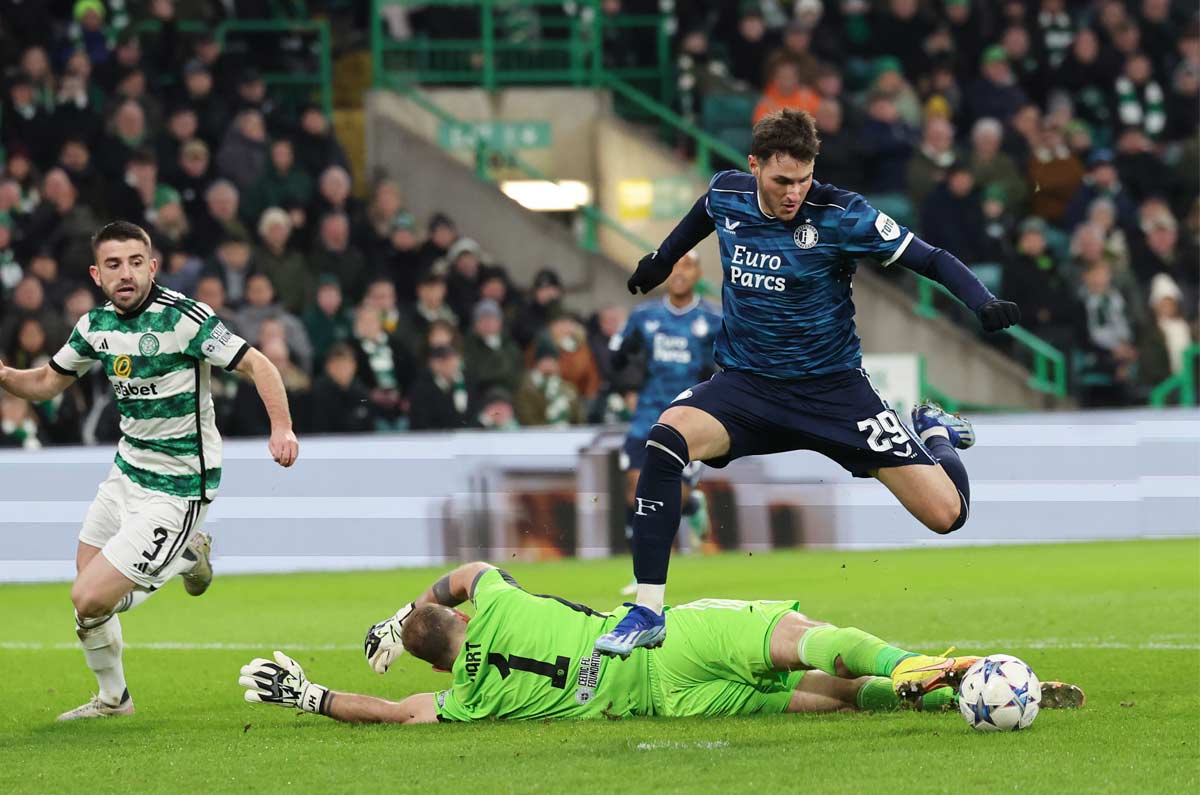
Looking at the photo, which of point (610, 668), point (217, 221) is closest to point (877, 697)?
point (610, 668)

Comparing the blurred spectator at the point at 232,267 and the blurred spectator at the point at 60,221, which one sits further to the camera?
the blurred spectator at the point at 60,221

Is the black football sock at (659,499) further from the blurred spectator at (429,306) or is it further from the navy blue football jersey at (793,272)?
the blurred spectator at (429,306)

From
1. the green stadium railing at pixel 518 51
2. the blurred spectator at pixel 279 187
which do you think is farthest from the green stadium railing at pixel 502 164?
the blurred spectator at pixel 279 187

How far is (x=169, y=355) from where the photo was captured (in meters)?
8.63

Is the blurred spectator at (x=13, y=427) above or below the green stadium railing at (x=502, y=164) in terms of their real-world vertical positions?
below

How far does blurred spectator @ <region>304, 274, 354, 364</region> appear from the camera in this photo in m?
17.8

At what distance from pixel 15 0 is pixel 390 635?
1411 cm

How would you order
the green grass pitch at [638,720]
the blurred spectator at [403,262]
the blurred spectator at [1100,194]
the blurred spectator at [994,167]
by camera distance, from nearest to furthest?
the green grass pitch at [638,720]
the blurred spectator at [403,262]
the blurred spectator at [994,167]
the blurred spectator at [1100,194]

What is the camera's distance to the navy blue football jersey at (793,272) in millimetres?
8258

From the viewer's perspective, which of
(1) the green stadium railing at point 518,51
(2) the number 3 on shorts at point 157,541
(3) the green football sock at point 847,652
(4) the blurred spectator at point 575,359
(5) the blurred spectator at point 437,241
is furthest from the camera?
Answer: (1) the green stadium railing at point 518,51

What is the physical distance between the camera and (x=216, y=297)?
16.8 meters

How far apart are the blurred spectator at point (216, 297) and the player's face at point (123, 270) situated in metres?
7.88

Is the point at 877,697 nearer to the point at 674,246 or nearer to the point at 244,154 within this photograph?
the point at 674,246

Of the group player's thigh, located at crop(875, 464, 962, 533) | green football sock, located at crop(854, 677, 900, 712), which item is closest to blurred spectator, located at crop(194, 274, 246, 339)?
player's thigh, located at crop(875, 464, 962, 533)
